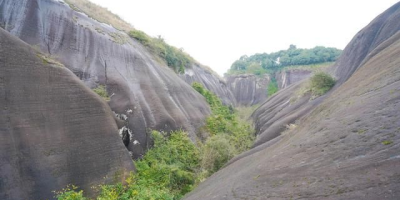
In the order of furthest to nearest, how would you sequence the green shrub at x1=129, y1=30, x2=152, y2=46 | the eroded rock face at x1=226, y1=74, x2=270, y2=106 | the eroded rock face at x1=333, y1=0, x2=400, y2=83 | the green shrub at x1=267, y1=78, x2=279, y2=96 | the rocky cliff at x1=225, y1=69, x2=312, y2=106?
the green shrub at x1=267, y1=78, x2=279, y2=96, the eroded rock face at x1=226, y1=74, x2=270, y2=106, the rocky cliff at x1=225, y1=69, x2=312, y2=106, the green shrub at x1=129, y1=30, x2=152, y2=46, the eroded rock face at x1=333, y1=0, x2=400, y2=83

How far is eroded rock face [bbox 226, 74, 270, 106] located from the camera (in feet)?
197

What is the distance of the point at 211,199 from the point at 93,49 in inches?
482

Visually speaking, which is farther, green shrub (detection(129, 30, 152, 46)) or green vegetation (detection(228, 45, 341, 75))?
green vegetation (detection(228, 45, 341, 75))

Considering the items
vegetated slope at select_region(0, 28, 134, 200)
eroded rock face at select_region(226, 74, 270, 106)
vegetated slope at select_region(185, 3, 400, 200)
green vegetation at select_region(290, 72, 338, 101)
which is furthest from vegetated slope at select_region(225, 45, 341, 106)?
vegetated slope at select_region(185, 3, 400, 200)

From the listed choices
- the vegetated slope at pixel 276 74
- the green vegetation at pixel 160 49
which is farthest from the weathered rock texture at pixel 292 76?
the green vegetation at pixel 160 49

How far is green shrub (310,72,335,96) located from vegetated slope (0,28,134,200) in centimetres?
1314

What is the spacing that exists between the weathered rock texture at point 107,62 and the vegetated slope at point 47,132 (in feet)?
8.51

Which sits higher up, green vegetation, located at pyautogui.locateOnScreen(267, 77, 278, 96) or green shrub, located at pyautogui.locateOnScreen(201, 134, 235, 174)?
green vegetation, located at pyautogui.locateOnScreen(267, 77, 278, 96)

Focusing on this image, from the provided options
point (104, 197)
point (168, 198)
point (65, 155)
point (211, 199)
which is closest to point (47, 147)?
point (65, 155)

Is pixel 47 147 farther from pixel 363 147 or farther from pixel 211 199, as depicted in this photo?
pixel 363 147

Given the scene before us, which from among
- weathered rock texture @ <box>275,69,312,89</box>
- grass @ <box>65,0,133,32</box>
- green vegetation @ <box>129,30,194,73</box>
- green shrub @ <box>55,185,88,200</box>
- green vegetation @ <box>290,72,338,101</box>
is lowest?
green shrub @ <box>55,185,88,200</box>

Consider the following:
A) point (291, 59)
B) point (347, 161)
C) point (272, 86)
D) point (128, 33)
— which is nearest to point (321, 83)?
point (347, 161)

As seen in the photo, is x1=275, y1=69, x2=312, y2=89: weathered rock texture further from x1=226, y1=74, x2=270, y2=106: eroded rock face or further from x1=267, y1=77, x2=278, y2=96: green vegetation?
x1=226, y1=74, x2=270, y2=106: eroded rock face

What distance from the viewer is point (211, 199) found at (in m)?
5.93
